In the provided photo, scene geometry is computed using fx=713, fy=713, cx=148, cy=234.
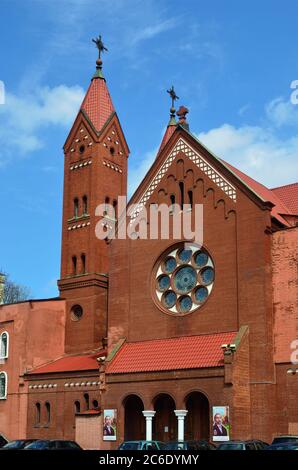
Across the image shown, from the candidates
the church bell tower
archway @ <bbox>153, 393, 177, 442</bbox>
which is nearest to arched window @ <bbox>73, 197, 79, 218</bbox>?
the church bell tower

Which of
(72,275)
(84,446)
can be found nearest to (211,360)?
(84,446)

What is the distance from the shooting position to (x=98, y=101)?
186 ft

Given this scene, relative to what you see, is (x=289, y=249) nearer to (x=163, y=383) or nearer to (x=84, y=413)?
(x=163, y=383)

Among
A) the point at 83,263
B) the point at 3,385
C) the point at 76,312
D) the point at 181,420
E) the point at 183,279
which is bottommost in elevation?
the point at 181,420

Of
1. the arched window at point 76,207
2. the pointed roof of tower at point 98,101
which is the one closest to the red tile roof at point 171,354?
the arched window at point 76,207

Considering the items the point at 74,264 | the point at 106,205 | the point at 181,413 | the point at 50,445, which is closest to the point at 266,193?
the point at 106,205

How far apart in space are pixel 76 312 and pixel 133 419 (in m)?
12.4

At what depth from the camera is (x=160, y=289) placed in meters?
44.4

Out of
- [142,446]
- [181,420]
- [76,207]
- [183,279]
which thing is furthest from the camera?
[76,207]

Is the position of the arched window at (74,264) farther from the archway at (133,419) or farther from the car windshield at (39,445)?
the car windshield at (39,445)

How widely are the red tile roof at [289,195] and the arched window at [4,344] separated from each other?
2218 centimetres

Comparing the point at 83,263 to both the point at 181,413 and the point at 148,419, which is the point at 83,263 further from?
the point at 181,413

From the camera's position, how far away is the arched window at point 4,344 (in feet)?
171

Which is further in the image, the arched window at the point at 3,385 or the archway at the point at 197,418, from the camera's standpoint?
the arched window at the point at 3,385
